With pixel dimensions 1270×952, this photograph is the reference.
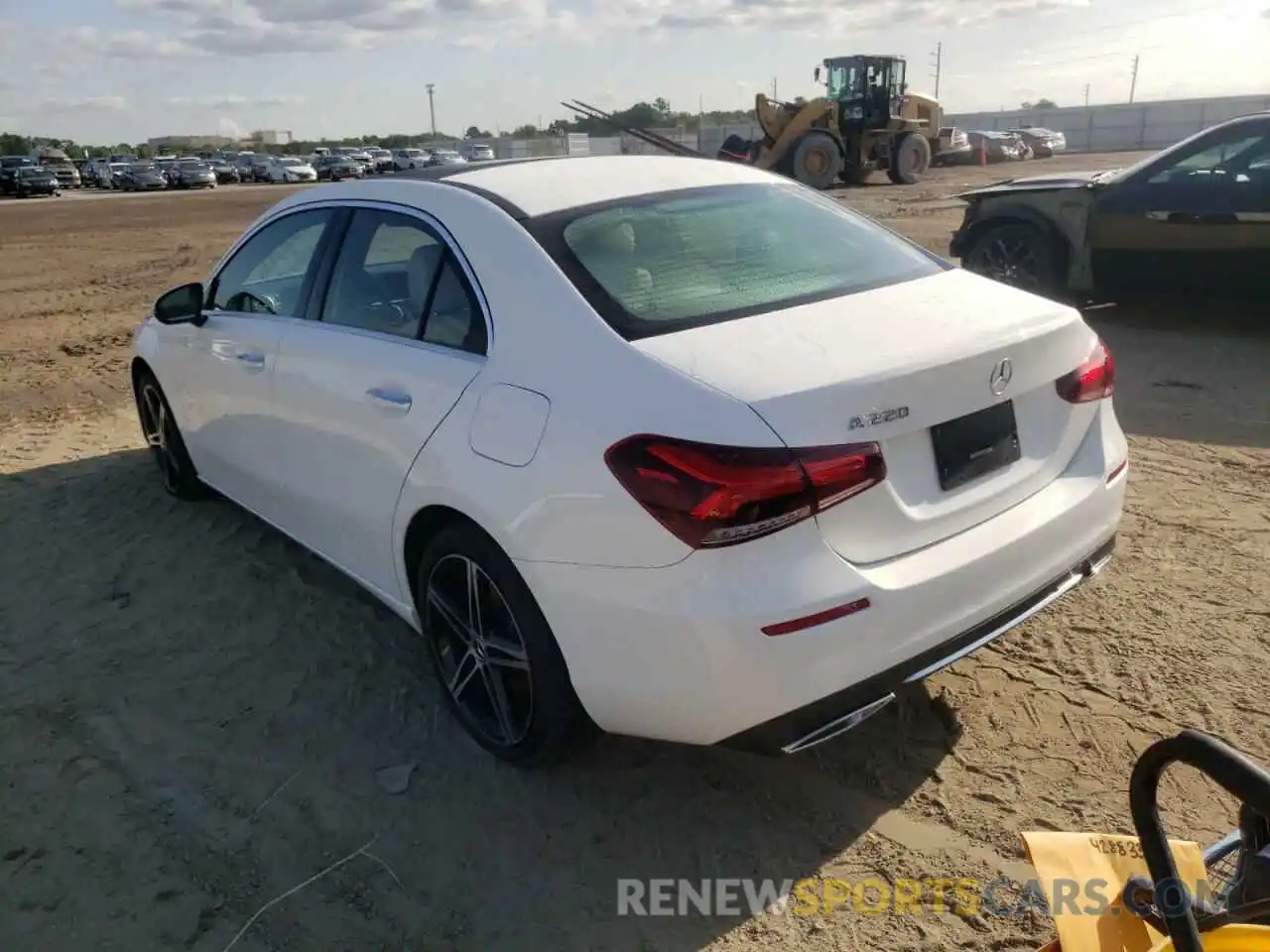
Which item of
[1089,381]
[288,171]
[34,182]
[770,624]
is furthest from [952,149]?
[770,624]

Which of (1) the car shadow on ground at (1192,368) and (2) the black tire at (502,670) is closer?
(2) the black tire at (502,670)

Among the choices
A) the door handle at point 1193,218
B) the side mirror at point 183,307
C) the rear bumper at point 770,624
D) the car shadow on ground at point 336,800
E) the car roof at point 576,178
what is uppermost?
the car roof at point 576,178

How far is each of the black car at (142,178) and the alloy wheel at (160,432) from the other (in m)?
46.2

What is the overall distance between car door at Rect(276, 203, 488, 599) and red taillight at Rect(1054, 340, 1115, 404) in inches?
65.1

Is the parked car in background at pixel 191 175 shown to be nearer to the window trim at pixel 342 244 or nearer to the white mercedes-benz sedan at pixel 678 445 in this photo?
the window trim at pixel 342 244

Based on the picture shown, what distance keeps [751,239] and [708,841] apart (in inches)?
71.2

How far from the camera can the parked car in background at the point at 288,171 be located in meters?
49.2

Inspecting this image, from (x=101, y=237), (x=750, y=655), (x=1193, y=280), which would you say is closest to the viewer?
(x=750, y=655)

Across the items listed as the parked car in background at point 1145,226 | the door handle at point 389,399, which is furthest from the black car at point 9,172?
the door handle at point 389,399

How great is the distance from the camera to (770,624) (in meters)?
2.33

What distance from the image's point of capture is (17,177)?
137 feet

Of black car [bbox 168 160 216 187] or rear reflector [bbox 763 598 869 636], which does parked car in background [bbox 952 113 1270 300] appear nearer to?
rear reflector [bbox 763 598 869 636]

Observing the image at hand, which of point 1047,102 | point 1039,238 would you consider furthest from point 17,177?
point 1047,102

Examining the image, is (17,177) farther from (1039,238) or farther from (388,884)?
(388,884)
